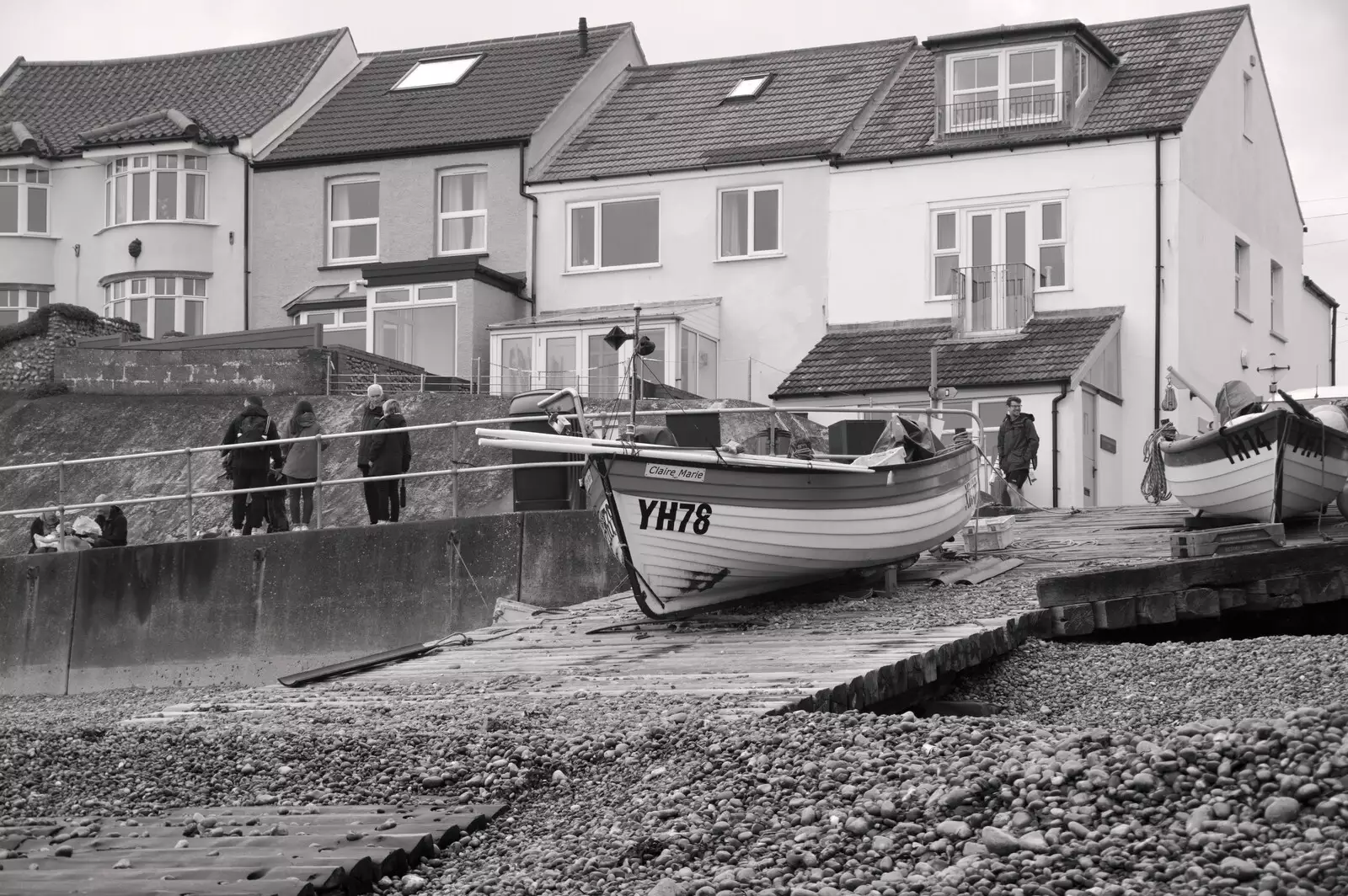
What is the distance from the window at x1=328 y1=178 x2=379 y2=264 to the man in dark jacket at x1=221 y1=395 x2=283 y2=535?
53.5 feet

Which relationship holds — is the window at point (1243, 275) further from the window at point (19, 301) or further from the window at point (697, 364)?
the window at point (19, 301)

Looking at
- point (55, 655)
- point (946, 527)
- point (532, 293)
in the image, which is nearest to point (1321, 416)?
point (946, 527)

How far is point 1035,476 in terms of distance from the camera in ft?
98.5

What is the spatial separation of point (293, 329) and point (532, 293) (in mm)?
4590

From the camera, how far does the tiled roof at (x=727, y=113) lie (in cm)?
3650

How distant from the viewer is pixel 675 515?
1628 cm

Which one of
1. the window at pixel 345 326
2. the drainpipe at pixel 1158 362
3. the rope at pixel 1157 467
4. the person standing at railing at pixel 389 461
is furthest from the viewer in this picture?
the window at pixel 345 326

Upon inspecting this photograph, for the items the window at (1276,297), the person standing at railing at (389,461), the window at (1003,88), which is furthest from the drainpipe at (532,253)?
the person standing at railing at (389,461)

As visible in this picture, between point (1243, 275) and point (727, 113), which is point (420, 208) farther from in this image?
point (1243, 275)

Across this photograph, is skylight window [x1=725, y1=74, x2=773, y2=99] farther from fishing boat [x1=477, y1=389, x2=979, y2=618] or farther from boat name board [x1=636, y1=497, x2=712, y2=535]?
boat name board [x1=636, y1=497, x2=712, y2=535]

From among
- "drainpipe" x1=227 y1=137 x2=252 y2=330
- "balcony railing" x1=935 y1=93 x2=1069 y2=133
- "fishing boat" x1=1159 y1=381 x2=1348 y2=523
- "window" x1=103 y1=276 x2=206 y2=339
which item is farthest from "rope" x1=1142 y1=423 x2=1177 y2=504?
"window" x1=103 y1=276 x2=206 y2=339

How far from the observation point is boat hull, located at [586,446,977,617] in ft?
53.4

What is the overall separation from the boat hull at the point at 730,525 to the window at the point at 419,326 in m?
20.2

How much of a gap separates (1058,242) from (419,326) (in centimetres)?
1187
